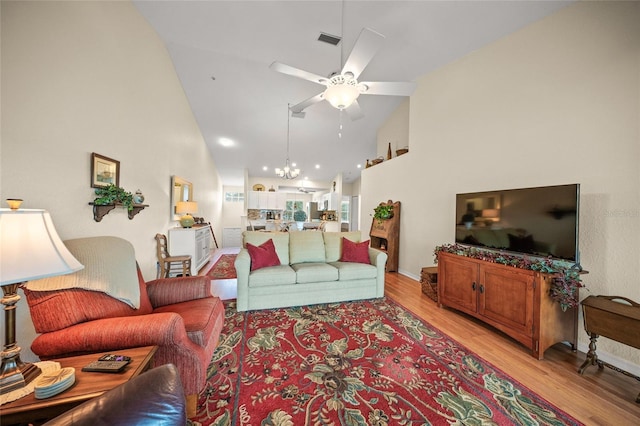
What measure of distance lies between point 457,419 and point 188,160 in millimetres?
5721

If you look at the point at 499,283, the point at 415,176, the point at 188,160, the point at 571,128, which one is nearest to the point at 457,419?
the point at 499,283

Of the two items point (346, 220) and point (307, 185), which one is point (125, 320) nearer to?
point (307, 185)

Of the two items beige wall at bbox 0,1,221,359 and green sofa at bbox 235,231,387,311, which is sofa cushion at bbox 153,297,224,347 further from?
beige wall at bbox 0,1,221,359

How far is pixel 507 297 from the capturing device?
2260 mm

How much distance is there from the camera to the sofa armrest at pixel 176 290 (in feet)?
6.40

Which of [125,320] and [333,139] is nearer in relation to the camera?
[125,320]

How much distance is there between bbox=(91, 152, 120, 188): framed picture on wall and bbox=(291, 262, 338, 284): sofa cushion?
225cm

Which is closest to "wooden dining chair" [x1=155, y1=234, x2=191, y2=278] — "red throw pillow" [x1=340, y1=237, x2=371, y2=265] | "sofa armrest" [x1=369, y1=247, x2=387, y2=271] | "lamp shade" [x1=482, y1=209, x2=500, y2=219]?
"red throw pillow" [x1=340, y1=237, x2=371, y2=265]

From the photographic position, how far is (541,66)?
8.05 ft

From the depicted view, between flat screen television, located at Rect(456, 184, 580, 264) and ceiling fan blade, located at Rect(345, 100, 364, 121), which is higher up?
ceiling fan blade, located at Rect(345, 100, 364, 121)

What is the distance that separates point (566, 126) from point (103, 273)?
162 inches

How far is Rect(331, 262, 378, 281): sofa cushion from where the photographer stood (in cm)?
311

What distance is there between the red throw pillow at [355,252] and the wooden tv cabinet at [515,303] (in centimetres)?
116

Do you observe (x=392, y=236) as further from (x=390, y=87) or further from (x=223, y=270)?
(x=223, y=270)
